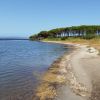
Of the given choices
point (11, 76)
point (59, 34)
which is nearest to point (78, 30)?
point (59, 34)

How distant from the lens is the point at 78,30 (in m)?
152

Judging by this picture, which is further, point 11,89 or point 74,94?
point 11,89

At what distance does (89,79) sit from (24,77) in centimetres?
596

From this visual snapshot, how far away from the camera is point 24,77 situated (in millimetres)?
21422

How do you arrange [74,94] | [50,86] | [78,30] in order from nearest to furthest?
[74,94]
[50,86]
[78,30]

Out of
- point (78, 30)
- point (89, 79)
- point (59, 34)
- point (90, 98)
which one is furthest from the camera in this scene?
point (59, 34)

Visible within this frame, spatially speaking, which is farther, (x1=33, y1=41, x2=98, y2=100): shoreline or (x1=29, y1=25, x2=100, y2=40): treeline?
(x1=29, y1=25, x2=100, y2=40): treeline

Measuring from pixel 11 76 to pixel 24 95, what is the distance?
674 centimetres

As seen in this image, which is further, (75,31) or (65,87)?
(75,31)

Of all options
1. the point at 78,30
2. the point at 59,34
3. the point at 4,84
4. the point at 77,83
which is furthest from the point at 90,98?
the point at 59,34

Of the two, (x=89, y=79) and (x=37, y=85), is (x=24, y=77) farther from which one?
(x=89, y=79)

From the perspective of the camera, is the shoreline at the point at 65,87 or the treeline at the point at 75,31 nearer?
the shoreline at the point at 65,87

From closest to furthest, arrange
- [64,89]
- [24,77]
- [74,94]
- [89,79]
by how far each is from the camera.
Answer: [74,94] < [64,89] < [89,79] < [24,77]

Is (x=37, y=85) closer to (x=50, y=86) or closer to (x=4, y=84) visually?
(x=50, y=86)
